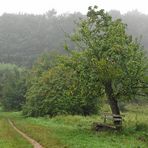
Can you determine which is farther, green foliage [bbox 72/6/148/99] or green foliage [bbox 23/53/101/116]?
green foliage [bbox 23/53/101/116]

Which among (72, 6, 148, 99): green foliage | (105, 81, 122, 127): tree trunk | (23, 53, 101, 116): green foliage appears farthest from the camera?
(23, 53, 101, 116): green foliage

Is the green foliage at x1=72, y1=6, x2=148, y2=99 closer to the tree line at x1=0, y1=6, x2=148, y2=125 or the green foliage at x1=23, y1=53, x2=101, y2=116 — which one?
the tree line at x1=0, y1=6, x2=148, y2=125

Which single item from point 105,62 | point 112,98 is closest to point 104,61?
point 105,62

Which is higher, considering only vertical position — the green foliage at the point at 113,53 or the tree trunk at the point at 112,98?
the green foliage at the point at 113,53

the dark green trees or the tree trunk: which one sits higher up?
the dark green trees

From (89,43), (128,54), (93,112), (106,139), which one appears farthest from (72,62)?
(93,112)

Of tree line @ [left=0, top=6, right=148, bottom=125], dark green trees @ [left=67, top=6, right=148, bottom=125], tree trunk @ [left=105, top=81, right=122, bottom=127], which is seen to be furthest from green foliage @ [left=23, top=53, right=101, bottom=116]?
dark green trees @ [left=67, top=6, right=148, bottom=125]

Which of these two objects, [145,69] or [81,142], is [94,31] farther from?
[81,142]

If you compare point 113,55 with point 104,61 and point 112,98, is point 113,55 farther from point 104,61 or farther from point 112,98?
point 112,98

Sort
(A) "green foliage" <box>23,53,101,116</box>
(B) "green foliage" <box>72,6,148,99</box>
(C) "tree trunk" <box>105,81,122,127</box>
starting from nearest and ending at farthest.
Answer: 1. (B) "green foliage" <box>72,6,148,99</box>
2. (C) "tree trunk" <box>105,81,122,127</box>
3. (A) "green foliage" <box>23,53,101,116</box>

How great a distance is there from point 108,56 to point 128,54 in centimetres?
203

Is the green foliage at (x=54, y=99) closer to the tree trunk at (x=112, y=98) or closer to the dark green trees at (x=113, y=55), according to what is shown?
the tree trunk at (x=112, y=98)

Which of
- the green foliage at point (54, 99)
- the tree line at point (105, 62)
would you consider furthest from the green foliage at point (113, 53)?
the green foliage at point (54, 99)

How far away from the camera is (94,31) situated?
1658 inches
